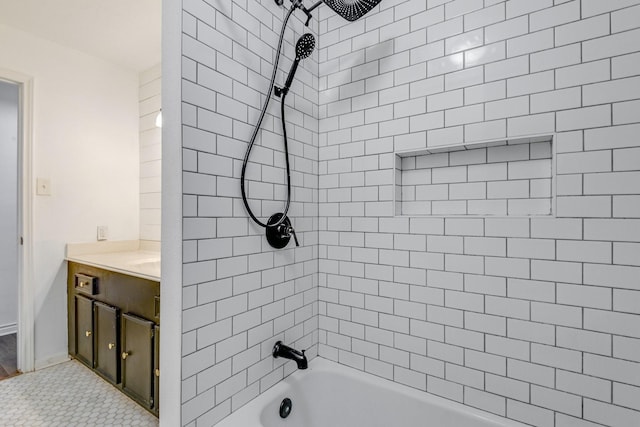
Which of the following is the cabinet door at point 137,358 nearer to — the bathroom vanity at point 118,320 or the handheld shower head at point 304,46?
the bathroom vanity at point 118,320

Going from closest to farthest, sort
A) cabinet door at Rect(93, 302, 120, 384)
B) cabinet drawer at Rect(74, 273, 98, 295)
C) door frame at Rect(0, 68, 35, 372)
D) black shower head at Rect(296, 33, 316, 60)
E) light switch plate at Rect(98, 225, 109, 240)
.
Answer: black shower head at Rect(296, 33, 316, 60), cabinet door at Rect(93, 302, 120, 384), cabinet drawer at Rect(74, 273, 98, 295), door frame at Rect(0, 68, 35, 372), light switch plate at Rect(98, 225, 109, 240)

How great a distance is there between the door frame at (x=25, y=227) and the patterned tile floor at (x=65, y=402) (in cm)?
20

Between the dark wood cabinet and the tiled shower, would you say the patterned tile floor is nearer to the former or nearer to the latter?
the dark wood cabinet

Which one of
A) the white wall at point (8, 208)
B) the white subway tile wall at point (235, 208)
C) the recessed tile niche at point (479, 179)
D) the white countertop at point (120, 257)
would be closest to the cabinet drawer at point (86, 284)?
the white countertop at point (120, 257)

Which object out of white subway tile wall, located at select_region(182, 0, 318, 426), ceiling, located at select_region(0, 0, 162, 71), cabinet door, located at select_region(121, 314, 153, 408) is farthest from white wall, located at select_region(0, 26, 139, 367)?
white subway tile wall, located at select_region(182, 0, 318, 426)

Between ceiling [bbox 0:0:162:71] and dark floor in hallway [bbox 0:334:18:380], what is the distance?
2631mm

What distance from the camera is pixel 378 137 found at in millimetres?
1486

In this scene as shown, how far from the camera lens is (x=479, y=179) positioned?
1303 millimetres

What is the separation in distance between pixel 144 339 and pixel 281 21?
75.7 inches

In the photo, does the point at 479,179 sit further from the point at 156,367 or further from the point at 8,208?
the point at 8,208

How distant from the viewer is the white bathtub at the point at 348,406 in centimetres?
123

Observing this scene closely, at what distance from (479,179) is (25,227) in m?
3.16

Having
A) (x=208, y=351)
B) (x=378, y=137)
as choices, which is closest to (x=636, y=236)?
(x=378, y=137)

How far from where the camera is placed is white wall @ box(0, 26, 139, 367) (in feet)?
→ 8.06
